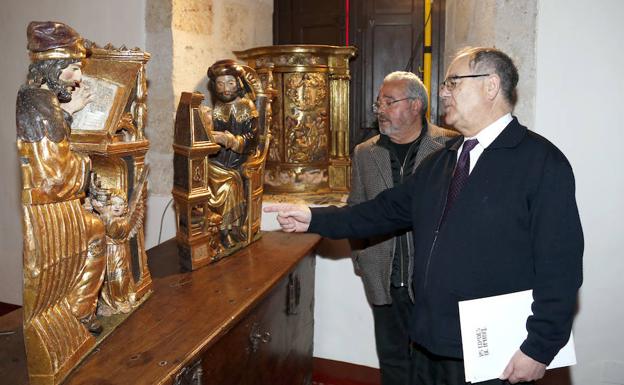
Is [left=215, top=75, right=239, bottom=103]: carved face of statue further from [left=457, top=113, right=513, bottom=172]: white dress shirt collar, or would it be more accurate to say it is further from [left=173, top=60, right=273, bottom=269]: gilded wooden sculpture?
[left=457, top=113, right=513, bottom=172]: white dress shirt collar

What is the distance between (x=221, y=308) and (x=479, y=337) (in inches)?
32.0

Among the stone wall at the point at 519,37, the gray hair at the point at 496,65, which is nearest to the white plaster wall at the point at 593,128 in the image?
the stone wall at the point at 519,37

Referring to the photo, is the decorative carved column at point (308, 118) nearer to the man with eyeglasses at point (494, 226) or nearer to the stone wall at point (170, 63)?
the stone wall at point (170, 63)

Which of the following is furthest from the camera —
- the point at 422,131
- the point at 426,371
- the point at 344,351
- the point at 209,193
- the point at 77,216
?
the point at 344,351

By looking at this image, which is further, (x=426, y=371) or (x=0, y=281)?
(x=0, y=281)

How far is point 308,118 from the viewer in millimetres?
3404

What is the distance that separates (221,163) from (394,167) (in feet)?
2.61

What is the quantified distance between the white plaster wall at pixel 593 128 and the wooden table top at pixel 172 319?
50.5 inches

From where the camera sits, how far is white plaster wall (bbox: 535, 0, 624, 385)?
92.9 inches

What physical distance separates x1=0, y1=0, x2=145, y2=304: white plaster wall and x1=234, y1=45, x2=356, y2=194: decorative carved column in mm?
706

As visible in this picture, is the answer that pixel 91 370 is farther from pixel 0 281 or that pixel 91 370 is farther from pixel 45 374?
pixel 0 281

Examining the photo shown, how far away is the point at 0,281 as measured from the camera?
391cm

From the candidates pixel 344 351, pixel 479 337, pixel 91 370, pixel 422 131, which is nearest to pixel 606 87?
pixel 422 131

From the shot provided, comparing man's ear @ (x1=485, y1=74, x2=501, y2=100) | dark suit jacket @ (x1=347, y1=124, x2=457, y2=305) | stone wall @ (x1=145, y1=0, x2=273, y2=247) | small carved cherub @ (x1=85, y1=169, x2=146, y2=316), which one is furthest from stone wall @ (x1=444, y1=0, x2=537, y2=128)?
small carved cherub @ (x1=85, y1=169, x2=146, y2=316)
